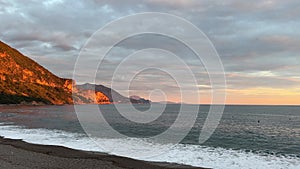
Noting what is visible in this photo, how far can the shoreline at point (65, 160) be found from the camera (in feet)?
62.5

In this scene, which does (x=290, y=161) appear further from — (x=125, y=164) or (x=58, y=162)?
(x=58, y=162)

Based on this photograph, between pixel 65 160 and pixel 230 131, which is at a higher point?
pixel 65 160

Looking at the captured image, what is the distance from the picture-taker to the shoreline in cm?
1905

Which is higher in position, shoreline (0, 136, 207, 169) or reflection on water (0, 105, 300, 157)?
shoreline (0, 136, 207, 169)

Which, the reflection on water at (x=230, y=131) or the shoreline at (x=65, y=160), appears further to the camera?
the reflection on water at (x=230, y=131)

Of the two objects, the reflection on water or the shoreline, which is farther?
the reflection on water

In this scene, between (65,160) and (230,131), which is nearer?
(65,160)

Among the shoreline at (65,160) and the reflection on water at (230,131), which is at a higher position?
the shoreline at (65,160)

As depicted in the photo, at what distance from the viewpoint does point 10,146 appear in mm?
26969

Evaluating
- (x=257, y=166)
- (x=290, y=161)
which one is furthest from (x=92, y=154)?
(x=290, y=161)

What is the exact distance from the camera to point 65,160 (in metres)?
20.8

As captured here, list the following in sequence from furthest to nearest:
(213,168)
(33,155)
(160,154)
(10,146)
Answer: (10,146)
(160,154)
(33,155)
(213,168)

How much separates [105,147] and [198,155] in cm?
902

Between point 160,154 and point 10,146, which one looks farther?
point 10,146
